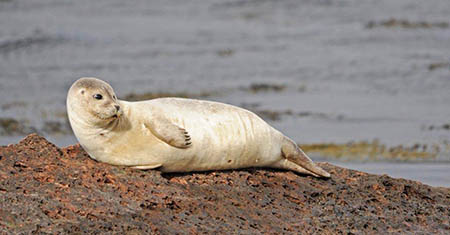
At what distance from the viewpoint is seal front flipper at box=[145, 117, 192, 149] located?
5.31 m

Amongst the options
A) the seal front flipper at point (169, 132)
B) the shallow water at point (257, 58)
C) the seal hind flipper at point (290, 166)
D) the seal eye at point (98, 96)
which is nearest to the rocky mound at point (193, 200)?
the seal hind flipper at point (290, 166)

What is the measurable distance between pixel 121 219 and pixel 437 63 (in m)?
12.4

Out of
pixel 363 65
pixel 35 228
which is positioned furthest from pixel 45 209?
pixel 363 65

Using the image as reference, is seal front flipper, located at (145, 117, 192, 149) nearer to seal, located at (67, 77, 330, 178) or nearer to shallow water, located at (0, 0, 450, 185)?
seal, located at (67, 77, 330, 178)

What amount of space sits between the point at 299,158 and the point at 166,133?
1234 millimetres

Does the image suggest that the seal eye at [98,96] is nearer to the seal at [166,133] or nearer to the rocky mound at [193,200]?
the seal at [166,133]

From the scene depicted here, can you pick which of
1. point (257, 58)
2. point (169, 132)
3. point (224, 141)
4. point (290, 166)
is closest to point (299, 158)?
point (290, 166)

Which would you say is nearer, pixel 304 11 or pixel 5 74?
pixel 5 74

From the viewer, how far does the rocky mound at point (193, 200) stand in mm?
4594

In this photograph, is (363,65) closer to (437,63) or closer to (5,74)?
(437,63)

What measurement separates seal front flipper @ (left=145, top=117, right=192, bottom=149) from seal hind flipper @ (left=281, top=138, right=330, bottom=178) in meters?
0.99

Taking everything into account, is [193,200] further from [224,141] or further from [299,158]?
[299,158]

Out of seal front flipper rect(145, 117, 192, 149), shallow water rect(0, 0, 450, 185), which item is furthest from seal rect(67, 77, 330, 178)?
shallow water rect(0, 0, 450, 185)

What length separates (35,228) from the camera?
438 centimetres
